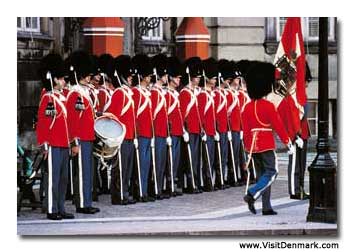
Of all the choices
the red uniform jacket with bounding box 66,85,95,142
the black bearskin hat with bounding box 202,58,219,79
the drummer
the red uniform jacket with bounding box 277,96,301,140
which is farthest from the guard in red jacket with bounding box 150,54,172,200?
the red uniform jacket with bounding box 277,96,301,140

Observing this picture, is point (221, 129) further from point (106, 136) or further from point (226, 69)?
point (106, 136)

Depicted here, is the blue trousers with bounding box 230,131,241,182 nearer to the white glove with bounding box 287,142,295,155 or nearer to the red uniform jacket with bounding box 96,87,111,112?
the white glove with bounding box 287,142,295,155

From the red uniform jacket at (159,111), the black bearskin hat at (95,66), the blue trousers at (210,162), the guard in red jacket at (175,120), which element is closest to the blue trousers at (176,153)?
the guard in red jacket at (175,120)

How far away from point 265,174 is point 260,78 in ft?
2.51

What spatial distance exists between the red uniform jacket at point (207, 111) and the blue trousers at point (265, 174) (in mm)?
1007

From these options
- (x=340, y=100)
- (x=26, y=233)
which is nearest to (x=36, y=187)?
(x=26, y=233)

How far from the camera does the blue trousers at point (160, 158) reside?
109 ft

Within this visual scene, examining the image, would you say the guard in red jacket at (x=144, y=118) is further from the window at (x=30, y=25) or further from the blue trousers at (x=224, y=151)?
the window at (x=30, y=25)

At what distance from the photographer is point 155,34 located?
32750mm

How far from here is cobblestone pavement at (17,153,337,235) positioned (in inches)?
1273

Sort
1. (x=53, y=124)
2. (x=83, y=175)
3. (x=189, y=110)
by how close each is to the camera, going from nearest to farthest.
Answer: (x=53, y=124), (x=83, y=175), (x=189, y=110)

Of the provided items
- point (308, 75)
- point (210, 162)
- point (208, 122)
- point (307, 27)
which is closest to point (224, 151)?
point (210, 162)

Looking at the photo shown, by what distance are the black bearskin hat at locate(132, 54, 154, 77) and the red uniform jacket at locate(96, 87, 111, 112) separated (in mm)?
303
